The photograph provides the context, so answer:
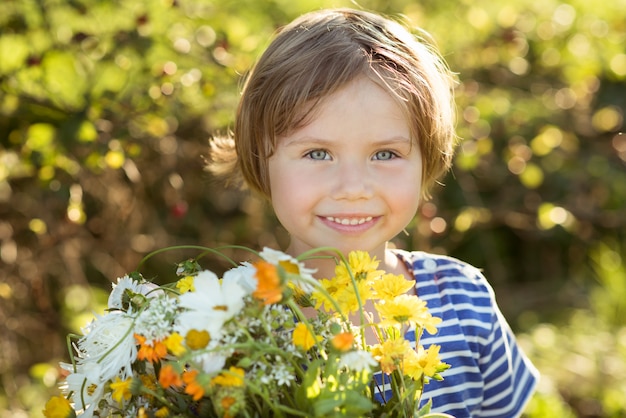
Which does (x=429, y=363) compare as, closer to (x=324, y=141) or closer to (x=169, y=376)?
(x=169, y=376)

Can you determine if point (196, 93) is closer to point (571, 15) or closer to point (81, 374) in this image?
point (81, 374)

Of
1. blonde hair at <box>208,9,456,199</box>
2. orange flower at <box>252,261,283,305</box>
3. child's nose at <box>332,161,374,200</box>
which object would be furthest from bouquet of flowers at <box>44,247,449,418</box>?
blonde hair at <box>208,9,456,199</box>

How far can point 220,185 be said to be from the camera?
2.44m

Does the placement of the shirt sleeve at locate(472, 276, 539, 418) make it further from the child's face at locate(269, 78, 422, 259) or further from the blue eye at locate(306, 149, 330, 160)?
the blue eye at locate(306, 149, 330, 160)

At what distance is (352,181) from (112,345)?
1.58ft

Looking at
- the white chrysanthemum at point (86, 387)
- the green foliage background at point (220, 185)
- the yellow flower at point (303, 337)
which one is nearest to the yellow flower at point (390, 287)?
the yellow flower at point (303, 337)

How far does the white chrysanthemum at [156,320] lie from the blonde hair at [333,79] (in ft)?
1.54

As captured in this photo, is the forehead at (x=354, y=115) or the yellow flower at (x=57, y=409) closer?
the yellow flower at (x=57, y=409)

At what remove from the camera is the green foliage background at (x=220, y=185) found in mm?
1994

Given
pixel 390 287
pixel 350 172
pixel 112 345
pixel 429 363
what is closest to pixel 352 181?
pixel 350 172

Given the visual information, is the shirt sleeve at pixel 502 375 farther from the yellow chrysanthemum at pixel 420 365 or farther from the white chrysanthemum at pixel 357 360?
the white chrysanthemum at pixel 357 360

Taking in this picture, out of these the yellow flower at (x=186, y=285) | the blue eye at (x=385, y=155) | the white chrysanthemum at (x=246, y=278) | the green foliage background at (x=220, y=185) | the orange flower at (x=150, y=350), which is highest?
the blue eye at (x=385, y=155)

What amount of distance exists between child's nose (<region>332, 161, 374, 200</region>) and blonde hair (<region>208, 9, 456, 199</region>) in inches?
4.4

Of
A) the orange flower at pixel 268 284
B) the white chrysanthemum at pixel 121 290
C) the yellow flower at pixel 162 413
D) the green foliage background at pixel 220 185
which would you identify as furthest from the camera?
the green foliage background at pixel 220 185
